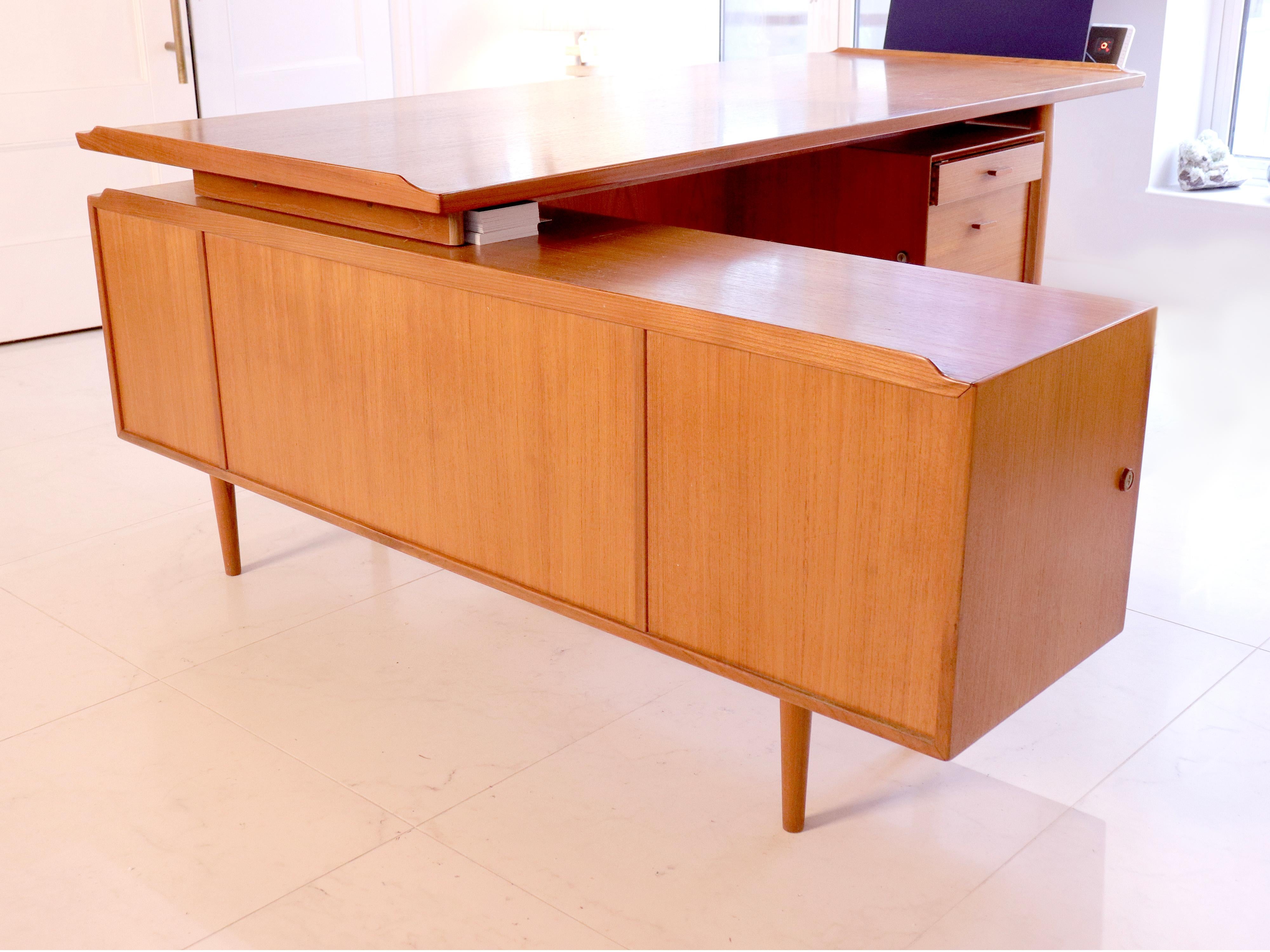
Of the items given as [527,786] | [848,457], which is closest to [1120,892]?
[848,457]

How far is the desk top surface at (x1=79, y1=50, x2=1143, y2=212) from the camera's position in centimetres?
158

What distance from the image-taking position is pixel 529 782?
65.8 inches

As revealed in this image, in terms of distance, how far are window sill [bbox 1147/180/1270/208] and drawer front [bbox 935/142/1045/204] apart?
155 centimetres

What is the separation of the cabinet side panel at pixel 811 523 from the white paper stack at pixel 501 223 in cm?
33

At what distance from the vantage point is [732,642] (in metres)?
1.43

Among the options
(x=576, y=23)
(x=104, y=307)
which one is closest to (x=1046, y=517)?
(x=104, y=307)

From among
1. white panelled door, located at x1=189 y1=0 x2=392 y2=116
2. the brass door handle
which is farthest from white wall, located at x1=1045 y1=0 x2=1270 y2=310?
the brass door handle

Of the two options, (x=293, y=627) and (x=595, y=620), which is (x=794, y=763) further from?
(x=293, y=627)

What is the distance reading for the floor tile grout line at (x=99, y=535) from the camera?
7.58 feet

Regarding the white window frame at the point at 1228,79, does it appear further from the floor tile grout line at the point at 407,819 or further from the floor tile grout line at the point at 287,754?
the floor tile grout line at the point at 287,754

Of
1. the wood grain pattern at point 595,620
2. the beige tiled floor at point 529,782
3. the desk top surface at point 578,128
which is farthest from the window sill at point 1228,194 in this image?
the wood grain pattern at point 595,620

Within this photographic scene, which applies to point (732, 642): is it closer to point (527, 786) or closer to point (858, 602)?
point (858, 602)

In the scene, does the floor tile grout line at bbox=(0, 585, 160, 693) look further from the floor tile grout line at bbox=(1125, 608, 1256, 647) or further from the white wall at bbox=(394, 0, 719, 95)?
the white wall at bbox=(394, 0, 719, 95)

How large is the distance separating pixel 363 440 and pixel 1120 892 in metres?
1.08
